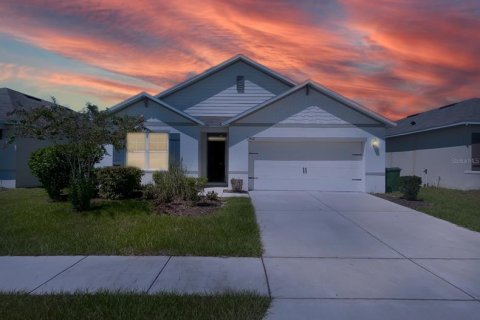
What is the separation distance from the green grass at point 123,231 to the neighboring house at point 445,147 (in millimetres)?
13937

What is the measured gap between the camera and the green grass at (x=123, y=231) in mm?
7543

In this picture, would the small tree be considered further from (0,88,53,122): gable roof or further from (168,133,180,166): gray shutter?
(0,88,53,122): gable roof

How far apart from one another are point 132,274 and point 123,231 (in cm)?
279

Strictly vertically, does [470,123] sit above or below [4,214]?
above

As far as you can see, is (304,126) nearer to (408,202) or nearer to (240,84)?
(240,84)

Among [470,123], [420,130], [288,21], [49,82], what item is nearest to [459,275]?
[288,21]

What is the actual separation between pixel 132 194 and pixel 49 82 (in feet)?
16.9

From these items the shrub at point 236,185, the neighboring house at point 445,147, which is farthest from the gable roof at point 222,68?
the neighboring house at point 445,147

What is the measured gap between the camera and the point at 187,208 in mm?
11875

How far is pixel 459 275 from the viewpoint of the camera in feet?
21.0

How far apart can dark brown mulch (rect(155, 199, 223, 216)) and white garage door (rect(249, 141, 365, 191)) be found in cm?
465

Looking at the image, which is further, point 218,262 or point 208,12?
point 208,12

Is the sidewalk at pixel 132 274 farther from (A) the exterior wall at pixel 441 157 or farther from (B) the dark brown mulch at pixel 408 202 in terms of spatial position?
(A) the exterior wall at pixel 441 157

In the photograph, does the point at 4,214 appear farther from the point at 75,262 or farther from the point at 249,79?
the point at 249,79
